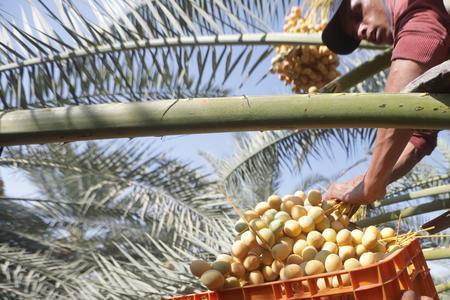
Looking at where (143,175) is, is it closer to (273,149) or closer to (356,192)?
(273,149)

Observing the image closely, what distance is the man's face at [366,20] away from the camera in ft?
6.86

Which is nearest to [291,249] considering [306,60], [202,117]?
[202,117]

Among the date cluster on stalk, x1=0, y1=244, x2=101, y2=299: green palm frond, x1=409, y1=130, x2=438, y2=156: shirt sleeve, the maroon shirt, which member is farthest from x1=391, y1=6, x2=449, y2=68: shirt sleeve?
x1=0, y1=244, x2=101, y2=299: green palm frond

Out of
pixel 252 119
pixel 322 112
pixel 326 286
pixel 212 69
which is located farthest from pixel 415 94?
Result: pixel 212 69

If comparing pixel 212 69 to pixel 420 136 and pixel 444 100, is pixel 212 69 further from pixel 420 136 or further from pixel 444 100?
pixel 444 100

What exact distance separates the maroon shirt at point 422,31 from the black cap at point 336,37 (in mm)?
440

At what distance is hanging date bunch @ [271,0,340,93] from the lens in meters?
3.84

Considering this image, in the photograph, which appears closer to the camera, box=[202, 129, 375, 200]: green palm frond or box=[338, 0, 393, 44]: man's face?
box=[338, 0, 393, 44]: man's face

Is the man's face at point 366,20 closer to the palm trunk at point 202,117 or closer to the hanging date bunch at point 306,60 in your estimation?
the palm trunk at point 202,117

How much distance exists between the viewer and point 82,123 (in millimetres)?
1289

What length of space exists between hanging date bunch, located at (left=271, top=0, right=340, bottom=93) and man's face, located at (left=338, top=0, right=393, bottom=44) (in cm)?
147

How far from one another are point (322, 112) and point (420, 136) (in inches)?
36.4

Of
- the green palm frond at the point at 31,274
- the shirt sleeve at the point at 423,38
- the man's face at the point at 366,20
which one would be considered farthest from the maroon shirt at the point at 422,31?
the green palm frond at the point at 31,274

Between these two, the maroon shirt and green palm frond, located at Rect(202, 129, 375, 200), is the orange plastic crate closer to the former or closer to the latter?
the maroon shirt
